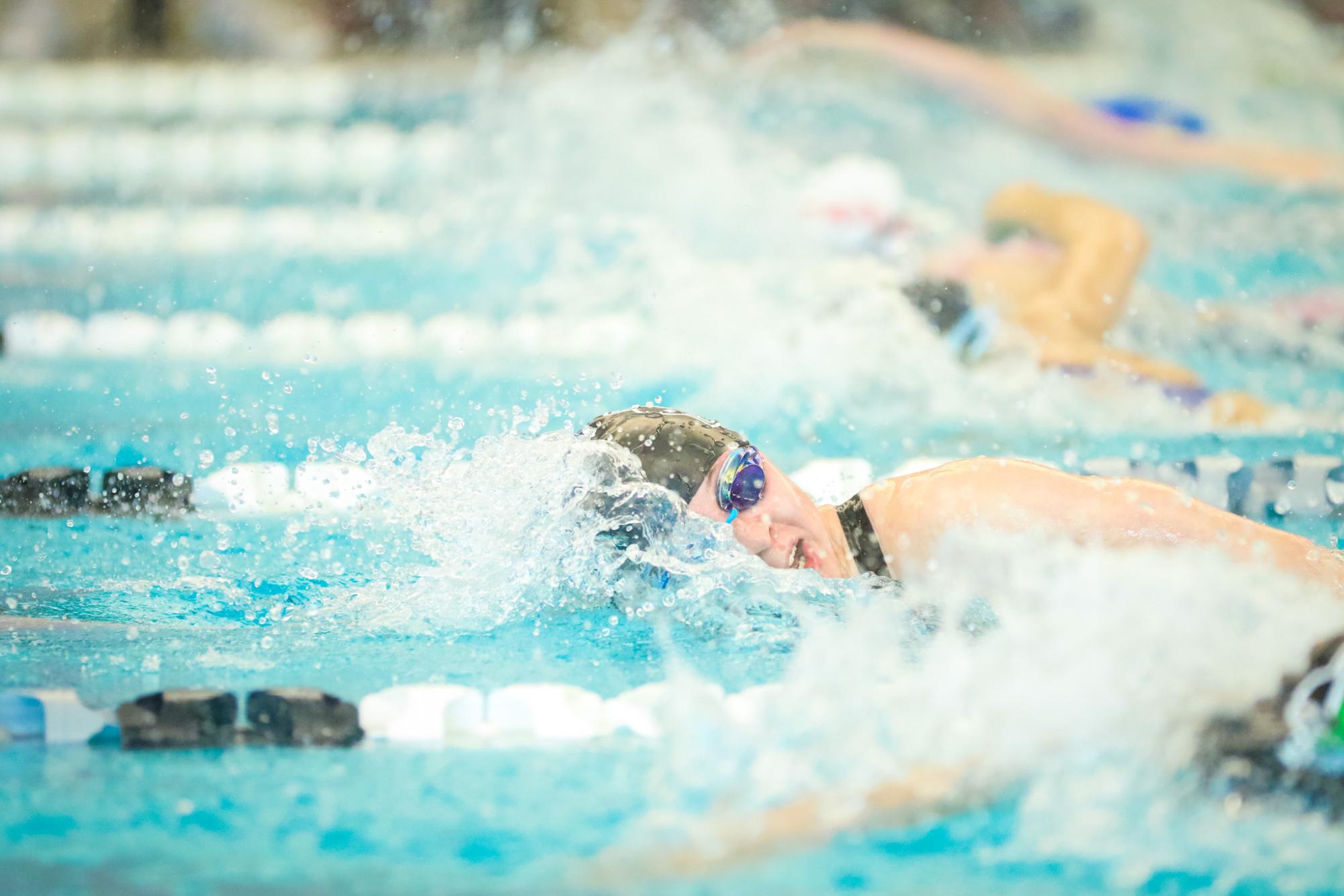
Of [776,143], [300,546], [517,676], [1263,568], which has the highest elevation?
[776,143]

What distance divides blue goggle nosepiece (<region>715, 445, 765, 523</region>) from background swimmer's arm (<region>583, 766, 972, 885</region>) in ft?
2.15

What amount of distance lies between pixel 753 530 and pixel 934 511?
1.05ft

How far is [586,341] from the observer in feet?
19.5

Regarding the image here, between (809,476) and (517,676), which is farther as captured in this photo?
(809,476)

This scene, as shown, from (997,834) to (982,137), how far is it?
669 centimetres

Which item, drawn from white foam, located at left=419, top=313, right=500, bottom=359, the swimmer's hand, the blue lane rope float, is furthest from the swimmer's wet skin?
the blue lane rope float

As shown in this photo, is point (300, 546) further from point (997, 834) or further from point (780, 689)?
point (997, 834)

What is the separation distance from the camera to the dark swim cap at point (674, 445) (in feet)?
7.03

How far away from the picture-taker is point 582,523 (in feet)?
7.22

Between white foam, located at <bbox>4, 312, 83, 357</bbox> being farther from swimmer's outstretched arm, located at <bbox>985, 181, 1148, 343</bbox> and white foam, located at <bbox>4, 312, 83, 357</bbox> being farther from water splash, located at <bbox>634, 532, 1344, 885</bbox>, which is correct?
water splash, located at <bbox>634, 532, 1344, 885</bbox>

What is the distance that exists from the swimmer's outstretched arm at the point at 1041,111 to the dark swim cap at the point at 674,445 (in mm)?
6115

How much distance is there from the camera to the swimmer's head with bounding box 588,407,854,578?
2150 mm

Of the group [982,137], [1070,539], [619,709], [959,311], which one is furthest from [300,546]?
[982,137]

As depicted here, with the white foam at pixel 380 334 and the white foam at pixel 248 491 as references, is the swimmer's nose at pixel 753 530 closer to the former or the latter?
the white foam at pixel 248 491
